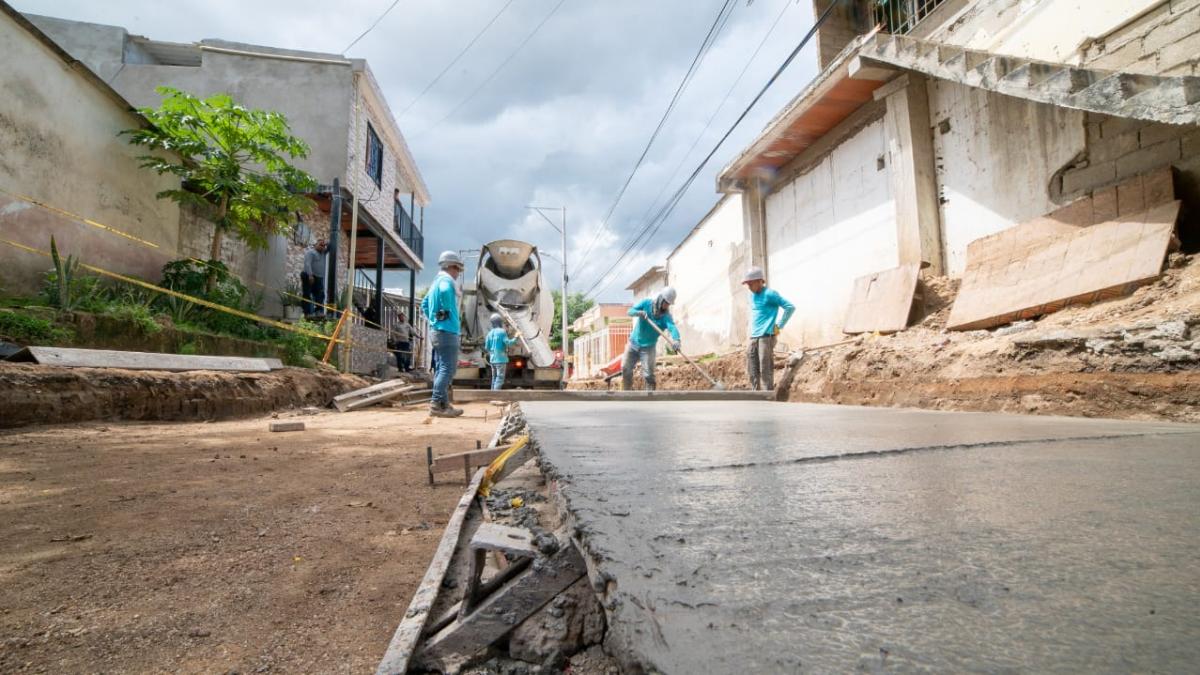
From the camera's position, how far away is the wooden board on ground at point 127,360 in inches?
163

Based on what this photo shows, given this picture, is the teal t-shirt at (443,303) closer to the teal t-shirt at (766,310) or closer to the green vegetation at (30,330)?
the green vegetation at (30,330)

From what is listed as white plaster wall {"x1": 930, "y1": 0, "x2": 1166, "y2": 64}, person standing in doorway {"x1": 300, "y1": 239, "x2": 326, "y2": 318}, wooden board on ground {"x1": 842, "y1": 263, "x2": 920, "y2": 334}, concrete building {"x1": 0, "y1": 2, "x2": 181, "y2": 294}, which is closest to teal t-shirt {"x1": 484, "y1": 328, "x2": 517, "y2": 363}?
person standing in doorway {"x1": 300, "y1": 239, "x2": 326, "y2": 318}

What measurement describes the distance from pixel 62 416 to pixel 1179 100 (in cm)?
777

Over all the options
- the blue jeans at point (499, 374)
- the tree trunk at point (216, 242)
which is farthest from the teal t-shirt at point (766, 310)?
the tree trunk at point (216, 242)

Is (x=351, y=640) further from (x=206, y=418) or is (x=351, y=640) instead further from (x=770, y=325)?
(x=770, y=325)

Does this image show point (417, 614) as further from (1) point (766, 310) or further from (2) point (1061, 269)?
(1) point (766, 310)

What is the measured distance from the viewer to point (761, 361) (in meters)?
6.25

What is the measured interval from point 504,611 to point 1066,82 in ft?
17.2

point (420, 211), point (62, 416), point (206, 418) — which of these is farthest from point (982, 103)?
point (420, 211)

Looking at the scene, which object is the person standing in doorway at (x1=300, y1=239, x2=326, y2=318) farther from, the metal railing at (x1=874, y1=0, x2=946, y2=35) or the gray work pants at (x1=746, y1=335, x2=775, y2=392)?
the metal railing at (x1=874, y1=0, x2=946, y2=35)

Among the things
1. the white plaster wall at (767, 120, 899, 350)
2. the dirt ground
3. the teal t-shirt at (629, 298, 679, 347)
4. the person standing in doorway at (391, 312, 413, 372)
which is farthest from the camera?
the person standing in doorway at (391, 312, 413, 372)

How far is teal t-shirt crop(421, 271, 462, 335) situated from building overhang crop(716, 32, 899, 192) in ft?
18.0

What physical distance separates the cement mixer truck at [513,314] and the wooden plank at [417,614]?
8.52 m

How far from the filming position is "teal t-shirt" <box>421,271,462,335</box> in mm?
5492
